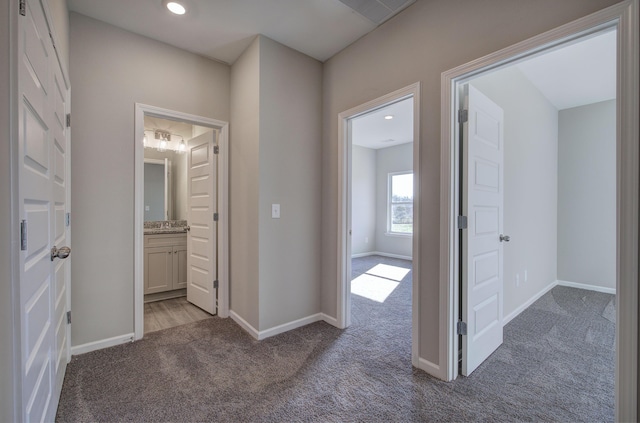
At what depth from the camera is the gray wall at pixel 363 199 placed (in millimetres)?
6918

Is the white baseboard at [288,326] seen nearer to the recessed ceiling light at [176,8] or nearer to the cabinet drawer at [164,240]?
the cabinet drawer at [164,240]

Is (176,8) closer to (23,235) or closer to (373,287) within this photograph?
(23,235)

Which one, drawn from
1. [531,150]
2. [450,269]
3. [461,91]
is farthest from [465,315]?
[531,150]

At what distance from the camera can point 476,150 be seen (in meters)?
2.09

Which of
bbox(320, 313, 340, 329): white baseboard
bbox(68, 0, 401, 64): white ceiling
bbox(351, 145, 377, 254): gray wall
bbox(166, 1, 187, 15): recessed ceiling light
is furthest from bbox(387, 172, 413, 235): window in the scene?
bbox(166, 1, 187, 15): recessed ceiling light

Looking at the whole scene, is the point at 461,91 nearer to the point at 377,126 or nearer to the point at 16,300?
the point at 16,300

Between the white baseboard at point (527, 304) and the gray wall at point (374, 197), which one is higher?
the gray wall at point (374, 197)

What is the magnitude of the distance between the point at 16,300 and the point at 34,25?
1067mm

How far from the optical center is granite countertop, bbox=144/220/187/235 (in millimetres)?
3582

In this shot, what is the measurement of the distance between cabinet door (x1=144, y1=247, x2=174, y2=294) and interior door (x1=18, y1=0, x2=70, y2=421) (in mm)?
1815

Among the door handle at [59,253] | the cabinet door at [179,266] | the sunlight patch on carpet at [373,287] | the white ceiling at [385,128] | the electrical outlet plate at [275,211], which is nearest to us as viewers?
the door handle at [59,253]

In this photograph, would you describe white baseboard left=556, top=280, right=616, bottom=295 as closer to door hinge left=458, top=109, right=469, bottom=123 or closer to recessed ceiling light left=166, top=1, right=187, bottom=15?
door hinge left=458, top=109, right=469, bottom=123

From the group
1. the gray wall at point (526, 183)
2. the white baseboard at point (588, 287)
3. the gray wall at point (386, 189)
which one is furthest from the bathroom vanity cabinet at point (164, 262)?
the white baseboard at point (588, 287)

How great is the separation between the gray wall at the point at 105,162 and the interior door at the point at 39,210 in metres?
0.57
